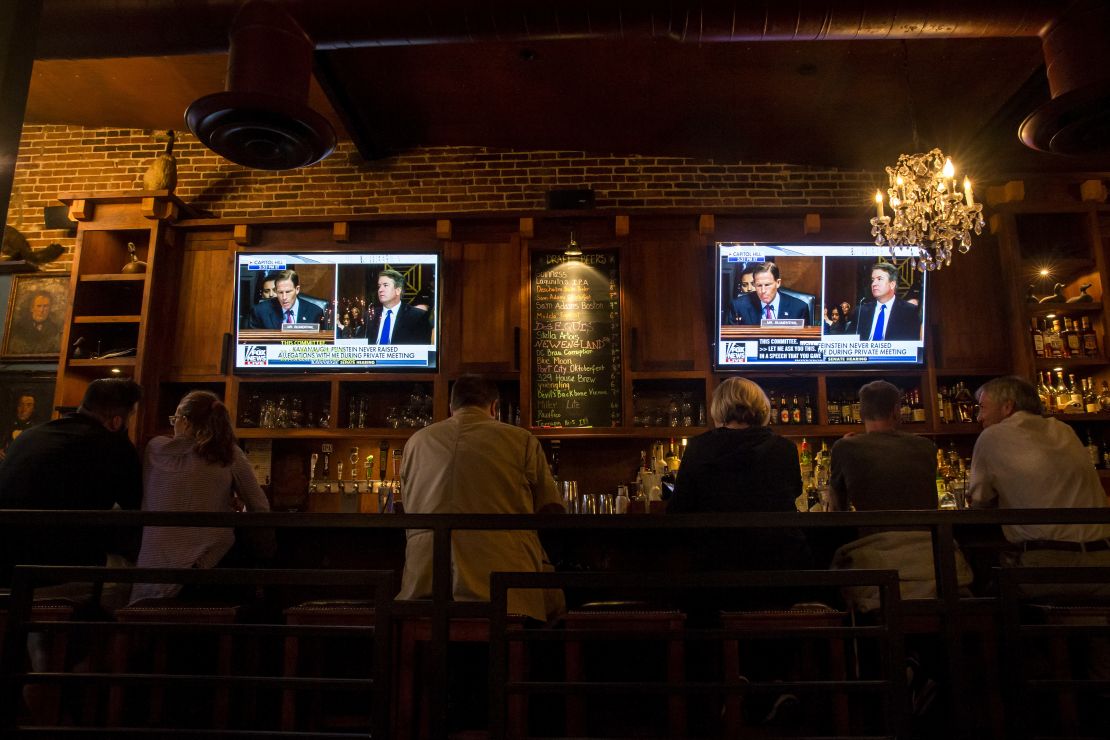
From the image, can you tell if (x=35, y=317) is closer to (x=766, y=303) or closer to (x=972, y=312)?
(x=766, y=303)

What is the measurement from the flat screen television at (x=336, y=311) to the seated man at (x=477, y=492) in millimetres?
2079

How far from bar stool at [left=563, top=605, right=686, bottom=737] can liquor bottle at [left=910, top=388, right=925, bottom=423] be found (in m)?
3.02

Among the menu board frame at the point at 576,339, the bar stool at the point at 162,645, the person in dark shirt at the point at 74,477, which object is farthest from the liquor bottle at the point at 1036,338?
the person in dark shirt at the point at 74,477

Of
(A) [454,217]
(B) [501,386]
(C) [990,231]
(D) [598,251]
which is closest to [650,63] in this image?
(D) [598,251]

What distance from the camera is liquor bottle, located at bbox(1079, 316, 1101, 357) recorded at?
480cm

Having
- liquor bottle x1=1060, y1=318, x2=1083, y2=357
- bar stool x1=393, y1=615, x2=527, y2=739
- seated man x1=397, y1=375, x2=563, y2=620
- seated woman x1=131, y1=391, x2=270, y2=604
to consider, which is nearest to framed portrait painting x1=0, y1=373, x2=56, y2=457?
seated woman x1=131, y1=391, x2=270, y2=604

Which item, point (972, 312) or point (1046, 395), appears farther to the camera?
point (972, 312)

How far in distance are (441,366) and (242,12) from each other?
2443mm

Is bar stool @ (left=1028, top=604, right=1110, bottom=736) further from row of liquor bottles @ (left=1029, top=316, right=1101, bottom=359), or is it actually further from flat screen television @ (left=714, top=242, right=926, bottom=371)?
row of liquor bottles @ (left=1029, top=316, right=1101, bottom=359)

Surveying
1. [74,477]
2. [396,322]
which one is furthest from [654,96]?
[74,477]

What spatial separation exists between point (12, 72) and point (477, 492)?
193 cm

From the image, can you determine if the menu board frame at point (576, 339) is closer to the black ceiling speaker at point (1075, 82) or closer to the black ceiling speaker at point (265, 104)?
the black ceiling speaker at point (265, 104)

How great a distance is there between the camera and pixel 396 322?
483 centimetres

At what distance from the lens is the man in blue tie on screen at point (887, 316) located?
4.75 metres
